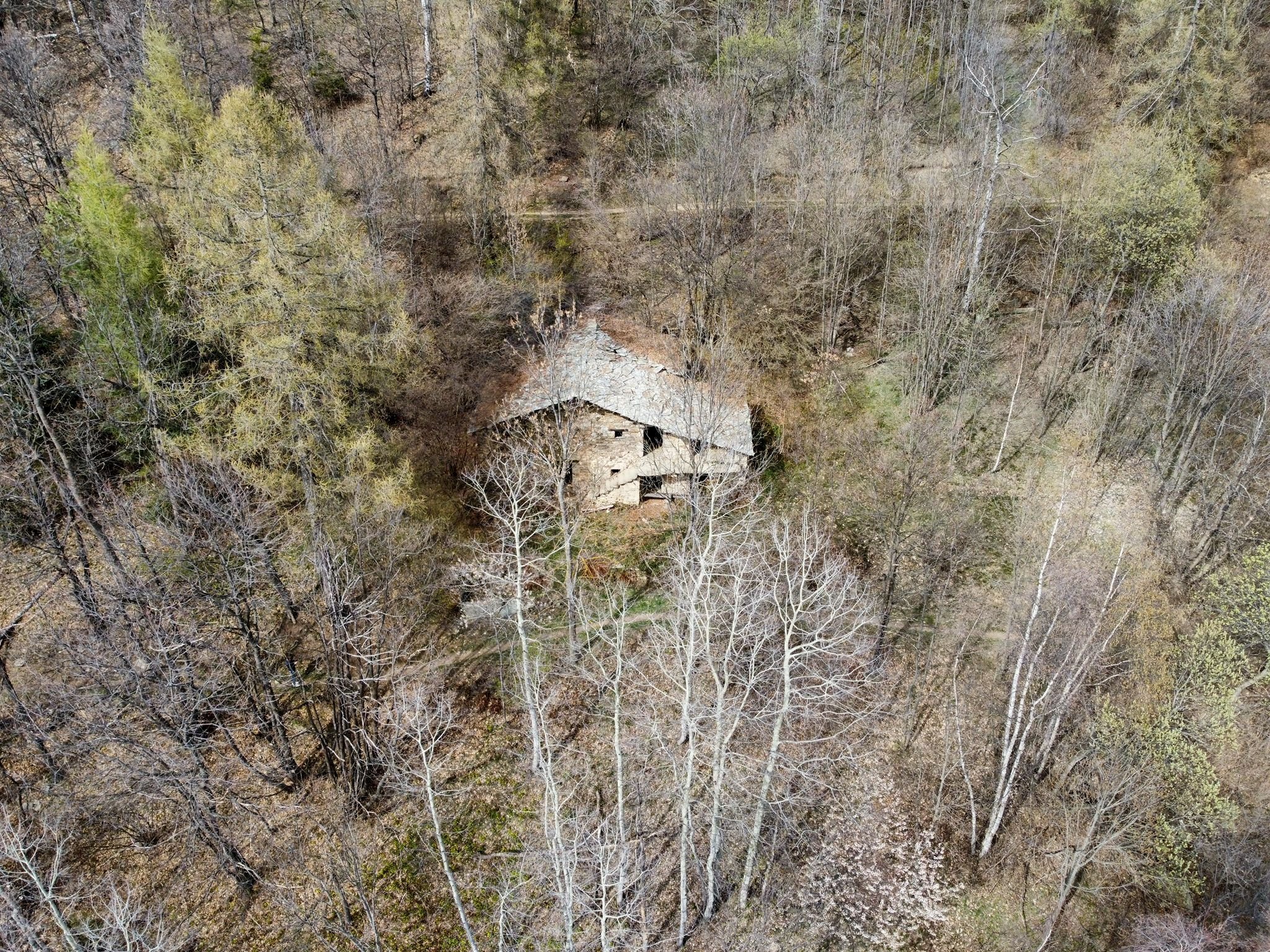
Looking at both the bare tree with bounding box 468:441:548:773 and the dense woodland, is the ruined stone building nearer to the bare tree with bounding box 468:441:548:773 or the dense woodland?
the dense woodland

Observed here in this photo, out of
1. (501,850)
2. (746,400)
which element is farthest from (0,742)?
(746,400)

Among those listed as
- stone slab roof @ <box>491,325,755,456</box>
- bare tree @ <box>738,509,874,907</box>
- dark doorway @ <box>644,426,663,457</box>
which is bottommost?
bare tree @ <box>738,509,874,907</box>

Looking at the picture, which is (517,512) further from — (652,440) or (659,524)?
(652,440)

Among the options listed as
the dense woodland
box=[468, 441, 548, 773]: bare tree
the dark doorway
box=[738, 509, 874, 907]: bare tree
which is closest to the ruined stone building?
the dark doorway

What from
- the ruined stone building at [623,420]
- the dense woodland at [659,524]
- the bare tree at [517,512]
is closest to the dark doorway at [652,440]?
the ruined stone building at [623,420]

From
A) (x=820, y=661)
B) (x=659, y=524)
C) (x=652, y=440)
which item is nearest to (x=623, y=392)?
(x=652, y=440)

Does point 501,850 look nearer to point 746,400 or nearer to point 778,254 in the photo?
point 746,400
